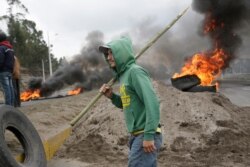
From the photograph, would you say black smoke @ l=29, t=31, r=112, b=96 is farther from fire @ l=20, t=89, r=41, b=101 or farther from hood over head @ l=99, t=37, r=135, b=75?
hood over head @ l=99, t=37, r=135, b=75

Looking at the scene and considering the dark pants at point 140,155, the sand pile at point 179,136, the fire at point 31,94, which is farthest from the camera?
the fire at point 31,94

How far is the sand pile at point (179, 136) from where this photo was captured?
7.91 metres

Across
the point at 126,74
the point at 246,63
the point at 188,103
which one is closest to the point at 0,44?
the point at 188,103

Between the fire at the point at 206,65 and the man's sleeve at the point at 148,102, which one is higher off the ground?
the fire at the point at 206,65

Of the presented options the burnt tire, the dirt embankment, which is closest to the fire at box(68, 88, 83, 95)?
the dirt embankment

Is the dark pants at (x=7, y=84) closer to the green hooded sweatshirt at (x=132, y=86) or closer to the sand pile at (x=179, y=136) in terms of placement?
the sand pile at (x=179, y=136)

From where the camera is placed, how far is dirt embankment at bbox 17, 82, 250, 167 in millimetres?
7922

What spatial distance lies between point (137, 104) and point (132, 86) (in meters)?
0.16

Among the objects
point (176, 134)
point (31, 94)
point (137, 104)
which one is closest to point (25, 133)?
point (137, 104)

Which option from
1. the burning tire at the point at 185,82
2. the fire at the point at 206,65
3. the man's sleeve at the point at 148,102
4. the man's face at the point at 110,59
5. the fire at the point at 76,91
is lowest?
the man's sleeve at the point at 148,102

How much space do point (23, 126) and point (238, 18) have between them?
20.8m

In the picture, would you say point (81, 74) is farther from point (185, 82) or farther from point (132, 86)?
point (132, 86)

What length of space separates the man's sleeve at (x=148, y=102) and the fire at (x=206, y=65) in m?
14.4

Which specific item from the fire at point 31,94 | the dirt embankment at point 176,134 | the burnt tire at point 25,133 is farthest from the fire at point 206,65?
the burnt tire at point 25,133
